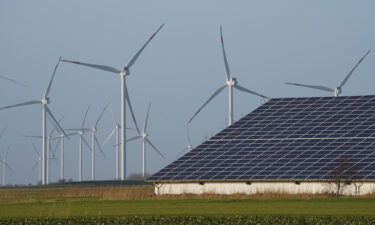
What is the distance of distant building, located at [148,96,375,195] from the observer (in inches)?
2837

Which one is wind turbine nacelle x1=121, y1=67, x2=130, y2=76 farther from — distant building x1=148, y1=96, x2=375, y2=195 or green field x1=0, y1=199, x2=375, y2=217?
green field x1=0, y1=199, x2=375, y2=217

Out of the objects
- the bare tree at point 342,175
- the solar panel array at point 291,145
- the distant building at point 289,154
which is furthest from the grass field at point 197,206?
the solar panel array at point 291,145

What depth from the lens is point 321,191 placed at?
71500 mm

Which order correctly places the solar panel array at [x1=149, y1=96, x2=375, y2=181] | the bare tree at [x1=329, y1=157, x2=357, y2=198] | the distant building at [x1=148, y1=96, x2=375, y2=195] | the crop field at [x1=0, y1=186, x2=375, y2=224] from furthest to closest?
the solar panel array at [x1=149, y1=96, x2=375, y2=181], the distant building at [x1=148, y1=96, x2=375, y2=195], the bare tree at [x1=329, y1=157, x2=357, y2=198], the crop field at [x1=0, y1=186, x2=375, y2=224]

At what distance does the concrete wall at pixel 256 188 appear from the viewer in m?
70.9

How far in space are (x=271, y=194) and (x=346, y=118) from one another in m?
13.3

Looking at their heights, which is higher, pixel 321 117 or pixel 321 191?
pixel 321 117

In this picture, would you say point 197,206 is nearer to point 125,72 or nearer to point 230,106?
point 125,72

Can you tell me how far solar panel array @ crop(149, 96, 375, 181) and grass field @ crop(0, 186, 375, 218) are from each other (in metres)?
3.12

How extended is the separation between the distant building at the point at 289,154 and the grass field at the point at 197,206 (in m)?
2.07

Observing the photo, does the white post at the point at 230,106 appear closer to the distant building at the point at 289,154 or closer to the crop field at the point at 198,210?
the distant building at the point at 289,154

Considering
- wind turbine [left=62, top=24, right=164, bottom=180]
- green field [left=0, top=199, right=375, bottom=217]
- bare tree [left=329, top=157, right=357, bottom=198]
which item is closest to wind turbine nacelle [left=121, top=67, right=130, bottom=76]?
wind turbine [left=62, top=24, right=164, bottom=180]

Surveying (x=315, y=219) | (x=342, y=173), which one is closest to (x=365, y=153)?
(x=342, y=173)

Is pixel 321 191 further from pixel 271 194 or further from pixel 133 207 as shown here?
pixel 133 207
